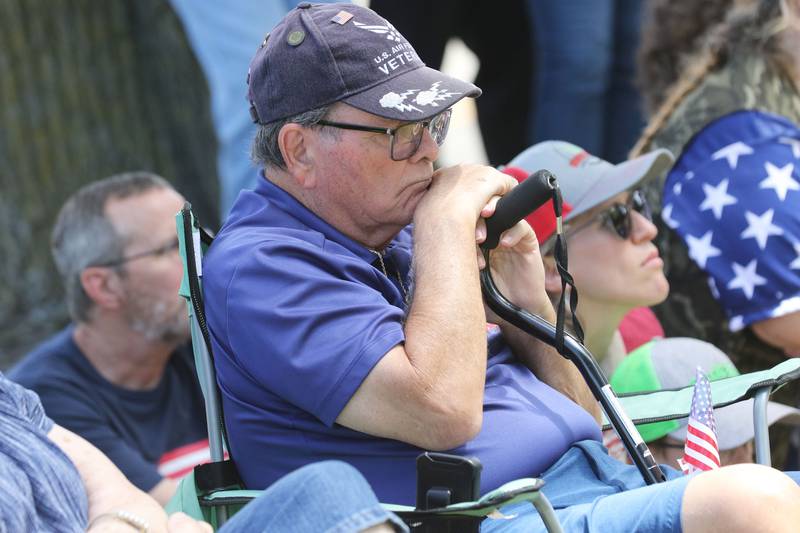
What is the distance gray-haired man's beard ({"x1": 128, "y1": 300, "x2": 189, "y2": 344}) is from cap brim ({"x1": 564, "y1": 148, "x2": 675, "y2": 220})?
1.42 meters

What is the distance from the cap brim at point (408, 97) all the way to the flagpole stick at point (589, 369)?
0.36 meters

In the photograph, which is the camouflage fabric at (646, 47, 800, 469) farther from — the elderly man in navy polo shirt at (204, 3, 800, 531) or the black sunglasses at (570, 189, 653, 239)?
the elderly man in navy polo shirt at (204, 3, 800, 531)

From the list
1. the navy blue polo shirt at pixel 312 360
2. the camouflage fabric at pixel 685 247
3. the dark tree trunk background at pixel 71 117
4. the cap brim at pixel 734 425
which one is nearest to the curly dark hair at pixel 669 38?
the camouflage fabric at pixel 685 247

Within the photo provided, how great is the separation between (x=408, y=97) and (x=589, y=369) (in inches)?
27.3

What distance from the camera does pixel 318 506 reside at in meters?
2.16

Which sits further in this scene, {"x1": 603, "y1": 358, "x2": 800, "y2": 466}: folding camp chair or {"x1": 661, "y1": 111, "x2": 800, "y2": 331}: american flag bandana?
{"x1": 661, "y1": 111, "x2": 800, "y2": 331}: american flag bandana

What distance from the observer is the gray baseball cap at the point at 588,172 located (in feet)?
12.1

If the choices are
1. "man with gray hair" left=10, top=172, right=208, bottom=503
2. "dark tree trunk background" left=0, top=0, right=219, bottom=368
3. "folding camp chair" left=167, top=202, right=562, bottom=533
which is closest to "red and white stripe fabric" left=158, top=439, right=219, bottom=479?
"man with gray hair" left=10, top=172, right=208, bottom=503

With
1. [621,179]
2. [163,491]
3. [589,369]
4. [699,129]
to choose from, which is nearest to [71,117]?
[163,491]

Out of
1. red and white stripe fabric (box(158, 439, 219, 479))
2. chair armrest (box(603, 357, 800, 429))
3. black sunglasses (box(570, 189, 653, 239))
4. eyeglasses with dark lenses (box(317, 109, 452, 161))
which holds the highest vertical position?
eyeglasses with dark lenses (box(317, 109, 452, 161))

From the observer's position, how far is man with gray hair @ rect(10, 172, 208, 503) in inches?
169

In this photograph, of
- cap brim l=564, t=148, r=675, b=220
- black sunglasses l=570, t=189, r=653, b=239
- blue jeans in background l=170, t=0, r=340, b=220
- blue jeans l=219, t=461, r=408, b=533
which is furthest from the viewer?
blue jeans in background l=170, t=0, r=340, b=220

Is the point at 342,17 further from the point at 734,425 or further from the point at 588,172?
the point at 734,425

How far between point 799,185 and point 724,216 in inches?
9.4
